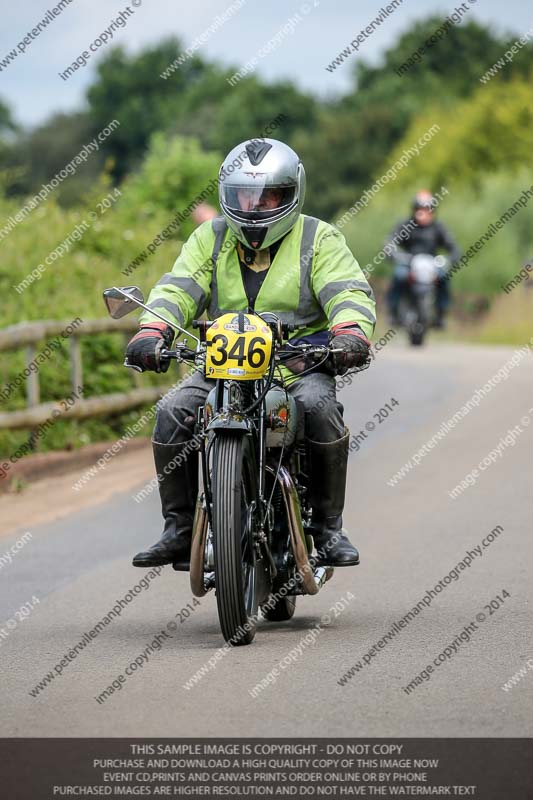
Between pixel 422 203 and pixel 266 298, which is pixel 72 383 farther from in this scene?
pixel 422 203

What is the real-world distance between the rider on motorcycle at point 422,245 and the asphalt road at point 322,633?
40.4 ft

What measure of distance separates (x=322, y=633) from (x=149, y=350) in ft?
4.79

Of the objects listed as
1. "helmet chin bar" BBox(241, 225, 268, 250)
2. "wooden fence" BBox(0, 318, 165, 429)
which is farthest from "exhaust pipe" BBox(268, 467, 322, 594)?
"wooden fence" BBox(0, 318, 165, 429)

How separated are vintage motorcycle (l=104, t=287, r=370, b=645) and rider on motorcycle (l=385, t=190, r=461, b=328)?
17.7 m

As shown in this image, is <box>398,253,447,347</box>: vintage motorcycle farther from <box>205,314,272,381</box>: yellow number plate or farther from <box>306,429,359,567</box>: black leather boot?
<box>205,314,272,381</box>: yellow number plate

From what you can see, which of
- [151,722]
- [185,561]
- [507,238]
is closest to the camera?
[151,722]

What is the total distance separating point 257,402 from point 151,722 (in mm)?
1623

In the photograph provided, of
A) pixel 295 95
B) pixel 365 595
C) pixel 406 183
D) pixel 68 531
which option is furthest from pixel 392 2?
pixel 295 95

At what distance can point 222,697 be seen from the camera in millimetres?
5629

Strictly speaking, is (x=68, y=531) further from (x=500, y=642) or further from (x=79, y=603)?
(x=500, y=642)

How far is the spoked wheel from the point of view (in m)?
6.19

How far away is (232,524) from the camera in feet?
20.3
